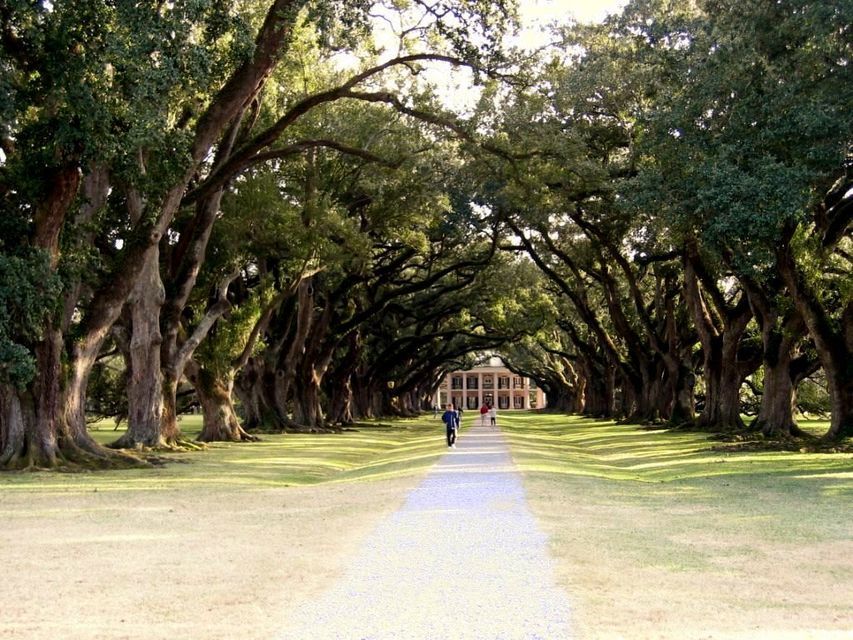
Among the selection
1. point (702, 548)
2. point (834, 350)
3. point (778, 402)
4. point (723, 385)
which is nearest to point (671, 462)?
point (834, 350)

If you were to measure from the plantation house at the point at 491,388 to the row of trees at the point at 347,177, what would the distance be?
407 ft

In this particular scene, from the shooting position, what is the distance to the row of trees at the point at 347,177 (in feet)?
55.7

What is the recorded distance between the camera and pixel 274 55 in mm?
18609

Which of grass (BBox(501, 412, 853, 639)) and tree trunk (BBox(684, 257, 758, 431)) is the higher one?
tree trunk (BBox(684, 257, 758, 431))

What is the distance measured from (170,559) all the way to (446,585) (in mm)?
2893

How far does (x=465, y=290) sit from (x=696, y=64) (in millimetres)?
30440

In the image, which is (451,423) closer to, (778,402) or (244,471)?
(244,471)

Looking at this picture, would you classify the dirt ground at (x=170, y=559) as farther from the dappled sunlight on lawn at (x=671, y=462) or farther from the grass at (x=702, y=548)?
the dappled sunlight on lawn at (x=671, y=462)

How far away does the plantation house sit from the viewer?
6491 inches

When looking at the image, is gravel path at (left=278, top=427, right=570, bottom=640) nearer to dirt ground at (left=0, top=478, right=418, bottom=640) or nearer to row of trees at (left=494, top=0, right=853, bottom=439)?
dirt ground at (left=0, top=478, right=418, bottom=640)

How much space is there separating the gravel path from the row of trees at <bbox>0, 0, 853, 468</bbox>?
27.7 feet

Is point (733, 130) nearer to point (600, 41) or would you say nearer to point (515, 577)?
point (600, 41)

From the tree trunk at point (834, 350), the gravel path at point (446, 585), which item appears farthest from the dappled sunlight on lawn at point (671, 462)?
the gravel path at point (446, 585)

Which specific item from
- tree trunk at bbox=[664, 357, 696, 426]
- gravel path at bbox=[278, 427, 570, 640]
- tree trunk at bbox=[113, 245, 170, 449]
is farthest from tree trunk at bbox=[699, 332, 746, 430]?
gravel path at bbox=[278, 427, 570, 640]
